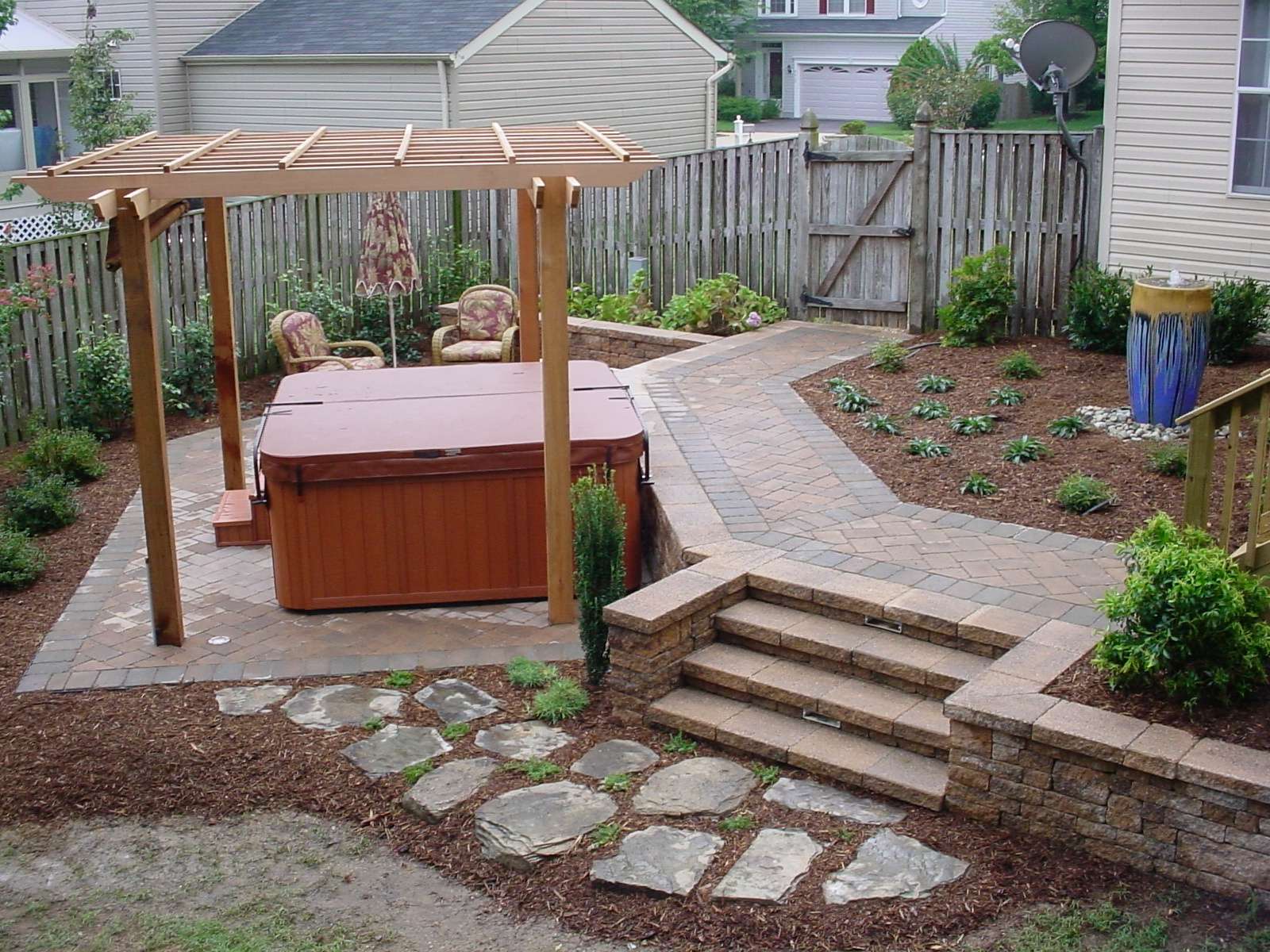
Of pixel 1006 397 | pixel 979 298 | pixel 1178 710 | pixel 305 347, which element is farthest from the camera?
pixel 979 298

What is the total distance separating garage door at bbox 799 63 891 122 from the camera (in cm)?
4303

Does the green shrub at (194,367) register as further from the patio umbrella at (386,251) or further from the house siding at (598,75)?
the house siding at (598,75)

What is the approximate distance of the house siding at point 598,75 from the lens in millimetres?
18734

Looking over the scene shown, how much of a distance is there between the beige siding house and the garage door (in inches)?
1292

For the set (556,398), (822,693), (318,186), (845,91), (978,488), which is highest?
(845,91)

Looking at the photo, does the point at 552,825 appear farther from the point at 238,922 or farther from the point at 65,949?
the point at 65,949

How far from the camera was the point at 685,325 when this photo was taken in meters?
12.4

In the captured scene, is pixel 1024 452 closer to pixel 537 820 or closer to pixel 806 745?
pixel 806 745

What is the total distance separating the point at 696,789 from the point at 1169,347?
15.8ft

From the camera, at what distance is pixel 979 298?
10.9m

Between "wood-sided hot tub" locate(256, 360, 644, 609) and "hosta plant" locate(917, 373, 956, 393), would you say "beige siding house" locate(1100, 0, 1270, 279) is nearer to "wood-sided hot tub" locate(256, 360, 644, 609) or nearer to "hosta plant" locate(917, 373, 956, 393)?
"hosta plant" locate(917, 373, 956, 393)

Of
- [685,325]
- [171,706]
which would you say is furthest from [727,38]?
[171,706]

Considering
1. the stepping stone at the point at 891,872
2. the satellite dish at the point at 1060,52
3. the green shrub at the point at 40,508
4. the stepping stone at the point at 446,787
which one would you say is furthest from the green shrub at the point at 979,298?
the stepping stone at the point at 891,872

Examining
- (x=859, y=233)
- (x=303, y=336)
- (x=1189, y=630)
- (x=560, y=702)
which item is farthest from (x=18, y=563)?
(x=859, y=233)
